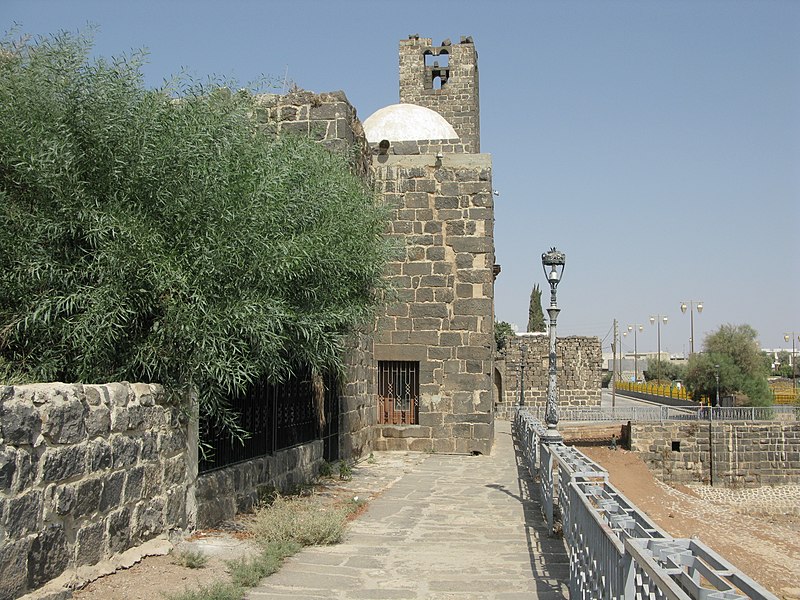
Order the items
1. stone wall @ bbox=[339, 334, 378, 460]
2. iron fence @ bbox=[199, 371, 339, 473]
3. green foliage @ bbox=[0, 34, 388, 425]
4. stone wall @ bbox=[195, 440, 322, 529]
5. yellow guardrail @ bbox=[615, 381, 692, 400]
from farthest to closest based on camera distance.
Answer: yellow guardrail @ bbox=[615, 381, 692, 400], stone wall @ bbox=[339, 334, 378, 460], iron fence @ bbox=[199, 371, 339, 473], stone wall @ bbox=[195, 440, 322, 529], green foliage @ bbox=[0, 34, 388, 425]

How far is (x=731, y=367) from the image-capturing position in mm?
46406

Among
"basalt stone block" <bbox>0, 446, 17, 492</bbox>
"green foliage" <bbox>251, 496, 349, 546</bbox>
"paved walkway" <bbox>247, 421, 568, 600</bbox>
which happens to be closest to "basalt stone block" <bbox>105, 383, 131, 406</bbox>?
"basalt stone block" <bbox>0, 446, 17, 492</bbox>

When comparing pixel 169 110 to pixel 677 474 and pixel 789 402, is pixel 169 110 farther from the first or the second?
pixel 789 402

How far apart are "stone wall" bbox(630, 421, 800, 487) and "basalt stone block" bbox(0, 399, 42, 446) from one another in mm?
29792

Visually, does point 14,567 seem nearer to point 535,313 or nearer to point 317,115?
point 317,115

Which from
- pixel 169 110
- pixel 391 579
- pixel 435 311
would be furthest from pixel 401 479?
pixel 169 110

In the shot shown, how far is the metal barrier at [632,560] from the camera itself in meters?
3.07

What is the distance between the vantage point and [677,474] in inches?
1249

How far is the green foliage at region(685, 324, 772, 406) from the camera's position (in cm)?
4516

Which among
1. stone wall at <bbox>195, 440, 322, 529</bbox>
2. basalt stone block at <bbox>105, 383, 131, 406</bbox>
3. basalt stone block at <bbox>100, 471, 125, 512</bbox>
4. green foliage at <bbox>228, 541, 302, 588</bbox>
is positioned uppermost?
basalt stone block at <bbox>105, 383, 131, 406</bbox>

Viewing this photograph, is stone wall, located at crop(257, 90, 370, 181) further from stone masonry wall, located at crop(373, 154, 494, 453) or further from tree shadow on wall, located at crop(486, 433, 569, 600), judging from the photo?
tree shadow on wall, located at crop(486, 433, 569, 600)

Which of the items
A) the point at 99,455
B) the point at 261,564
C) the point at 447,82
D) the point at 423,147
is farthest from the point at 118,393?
the point at 447,82

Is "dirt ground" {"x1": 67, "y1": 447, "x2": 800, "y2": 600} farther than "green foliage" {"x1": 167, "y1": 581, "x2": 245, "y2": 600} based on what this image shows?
Yes

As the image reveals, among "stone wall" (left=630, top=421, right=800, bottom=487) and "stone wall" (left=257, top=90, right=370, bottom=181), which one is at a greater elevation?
"stone wall" (left=257, top=90, right=370, bottom=181)
